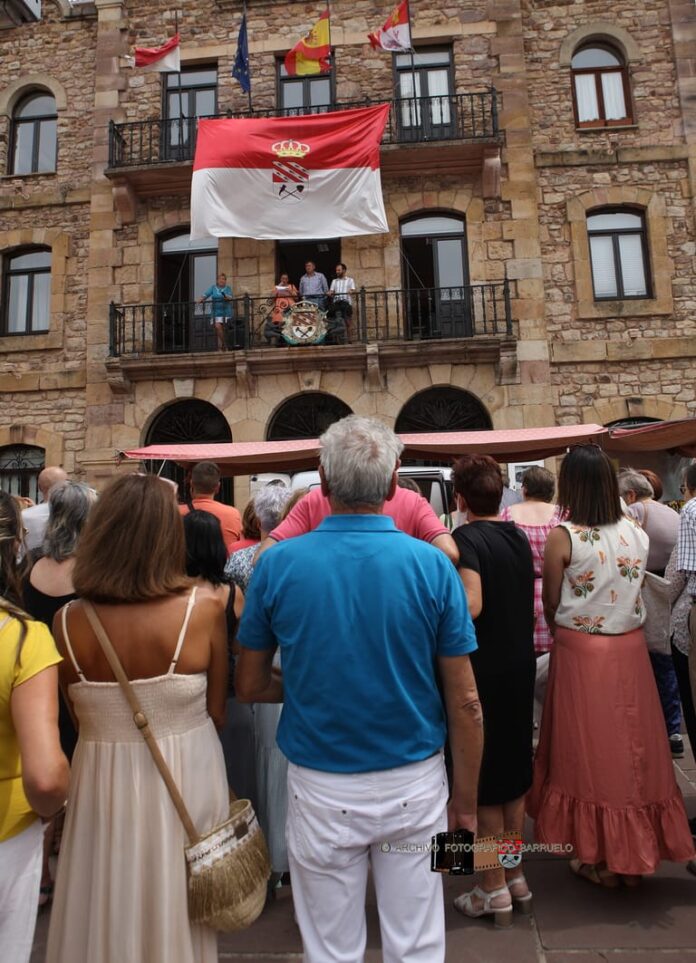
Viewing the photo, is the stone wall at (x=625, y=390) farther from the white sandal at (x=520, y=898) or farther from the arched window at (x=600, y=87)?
the white sandal at (x=520, y=898)

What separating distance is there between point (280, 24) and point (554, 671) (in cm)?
1499

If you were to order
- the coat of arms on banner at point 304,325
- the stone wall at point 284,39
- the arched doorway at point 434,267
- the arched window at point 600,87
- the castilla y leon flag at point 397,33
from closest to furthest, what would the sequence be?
the castilla y leon flag at point 397,33 → the coat of arms on banner at point 304,325 → the arched doorway at point 434,267 → the arched window at point 600,87 → the stone wall at point 284,39

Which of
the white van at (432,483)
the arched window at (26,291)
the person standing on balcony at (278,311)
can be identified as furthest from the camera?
the arched window at (26,291)

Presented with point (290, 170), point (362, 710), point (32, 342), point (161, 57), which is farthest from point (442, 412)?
point (362, 710)

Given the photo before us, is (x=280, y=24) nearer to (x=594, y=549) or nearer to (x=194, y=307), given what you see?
(x=194, y=307)

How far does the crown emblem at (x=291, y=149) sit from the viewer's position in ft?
38.7

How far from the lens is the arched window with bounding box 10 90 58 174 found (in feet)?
46.4

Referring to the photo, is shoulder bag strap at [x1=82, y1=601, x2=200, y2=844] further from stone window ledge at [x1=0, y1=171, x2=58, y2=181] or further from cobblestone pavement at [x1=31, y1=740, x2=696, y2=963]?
stone window ledge at [x1=0, y1=171, x2=58, y2=181]

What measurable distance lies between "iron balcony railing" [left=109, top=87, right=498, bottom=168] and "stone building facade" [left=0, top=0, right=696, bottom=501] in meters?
0.06

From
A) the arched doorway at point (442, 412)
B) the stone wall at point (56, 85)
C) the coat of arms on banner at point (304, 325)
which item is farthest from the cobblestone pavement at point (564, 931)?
the stone wall at point (56, 85)

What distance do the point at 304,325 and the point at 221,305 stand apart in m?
1.71

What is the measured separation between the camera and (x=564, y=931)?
9.67 ft

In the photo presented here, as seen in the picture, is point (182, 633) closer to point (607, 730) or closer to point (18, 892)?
point (18, 892)

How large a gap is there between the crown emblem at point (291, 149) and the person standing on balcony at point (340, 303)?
6.84 feet
